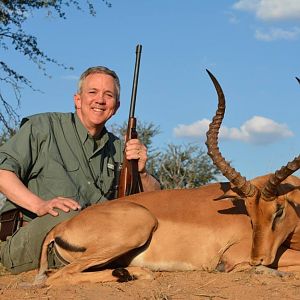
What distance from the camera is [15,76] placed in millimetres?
11641

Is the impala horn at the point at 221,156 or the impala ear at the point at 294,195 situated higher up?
the impala horn at the point at 221,156

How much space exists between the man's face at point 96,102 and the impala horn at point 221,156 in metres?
1.32

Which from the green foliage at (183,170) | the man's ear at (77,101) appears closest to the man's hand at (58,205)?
the man's ear at (77,101)

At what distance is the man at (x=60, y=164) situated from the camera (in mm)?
5125

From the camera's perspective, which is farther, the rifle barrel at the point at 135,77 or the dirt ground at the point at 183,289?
the rifle barrel at the point at 135,77

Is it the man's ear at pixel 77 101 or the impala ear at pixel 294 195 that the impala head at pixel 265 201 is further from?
the man's ear at pixel 77 101

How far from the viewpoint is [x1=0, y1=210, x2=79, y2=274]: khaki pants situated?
5.02 meters

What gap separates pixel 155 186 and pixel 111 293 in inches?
104

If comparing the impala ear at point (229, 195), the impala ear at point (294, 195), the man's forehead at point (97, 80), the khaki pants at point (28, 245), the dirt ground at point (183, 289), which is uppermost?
the man's forehead at point (97, 80)

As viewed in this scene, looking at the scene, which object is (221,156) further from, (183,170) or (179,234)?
(183,170)

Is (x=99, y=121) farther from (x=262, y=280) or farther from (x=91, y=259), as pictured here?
(x=262, y=280)

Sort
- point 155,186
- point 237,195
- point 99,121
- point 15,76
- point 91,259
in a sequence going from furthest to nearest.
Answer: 1. point 15,76
2. point 155,186
3. point 99,121
4. point 237,195
5. point 91,259

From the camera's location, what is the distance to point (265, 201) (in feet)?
16.2

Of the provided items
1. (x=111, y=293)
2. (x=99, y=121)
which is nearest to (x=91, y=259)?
A: (x=111, y=293)
